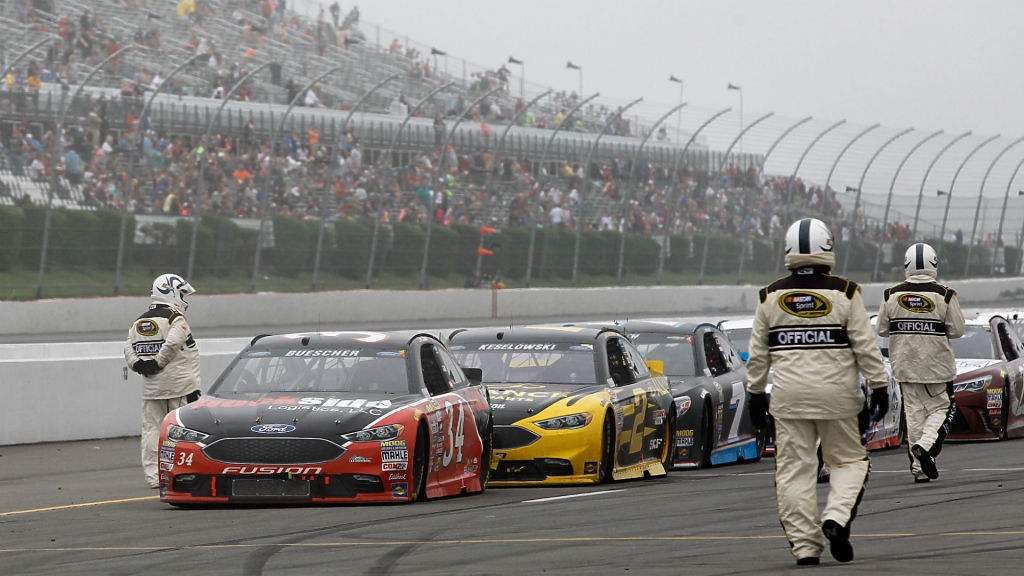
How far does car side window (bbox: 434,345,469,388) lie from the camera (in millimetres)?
10398

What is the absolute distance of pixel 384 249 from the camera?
28.4 metres

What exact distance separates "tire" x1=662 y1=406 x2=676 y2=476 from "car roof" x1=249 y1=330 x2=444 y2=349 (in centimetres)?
254

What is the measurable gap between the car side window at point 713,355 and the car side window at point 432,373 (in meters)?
3.76

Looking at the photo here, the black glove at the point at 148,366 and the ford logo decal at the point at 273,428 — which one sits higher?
the ford logo decal at the point at 273,428

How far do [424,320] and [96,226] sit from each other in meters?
7.61

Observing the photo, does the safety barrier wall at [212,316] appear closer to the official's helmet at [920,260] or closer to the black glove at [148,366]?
the black glove at [148,366]

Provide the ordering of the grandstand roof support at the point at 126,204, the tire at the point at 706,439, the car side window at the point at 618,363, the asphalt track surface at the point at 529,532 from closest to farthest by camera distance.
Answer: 1. the asphalt track surface at the point at 529,532
2. the car side window at the point at 618,363
3. the tire at the point at 706,439
4. the grandstand roof support at the point at 126,204

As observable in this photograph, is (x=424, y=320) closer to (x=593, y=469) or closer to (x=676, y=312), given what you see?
(x=676, y=312)

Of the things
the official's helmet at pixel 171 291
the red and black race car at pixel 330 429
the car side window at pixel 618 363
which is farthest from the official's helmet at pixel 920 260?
the official's helmet at pixel 171 291

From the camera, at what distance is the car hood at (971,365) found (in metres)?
15.0

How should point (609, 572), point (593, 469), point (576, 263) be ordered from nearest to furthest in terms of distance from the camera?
point (609, 572) → point (593, 469) → point (576, 263)

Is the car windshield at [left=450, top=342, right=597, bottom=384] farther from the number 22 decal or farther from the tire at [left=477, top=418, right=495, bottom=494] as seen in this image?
the number 22 decal

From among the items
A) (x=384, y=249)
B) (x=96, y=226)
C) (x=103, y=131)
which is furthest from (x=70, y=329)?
(x=384, y=249)

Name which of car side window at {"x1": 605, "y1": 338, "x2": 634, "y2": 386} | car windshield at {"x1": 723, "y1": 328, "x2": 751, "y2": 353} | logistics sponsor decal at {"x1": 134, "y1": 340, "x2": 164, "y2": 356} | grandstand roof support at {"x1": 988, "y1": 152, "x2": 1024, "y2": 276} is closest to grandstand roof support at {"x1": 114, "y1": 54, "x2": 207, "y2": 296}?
car windshield at {"x1": 723, "y1": 328, "x2": 751, "y2": 353}
